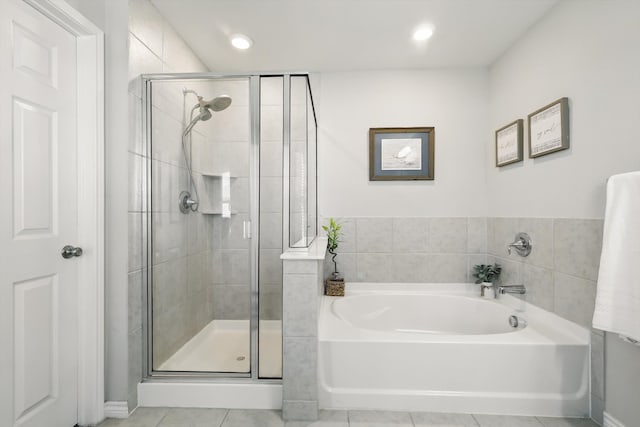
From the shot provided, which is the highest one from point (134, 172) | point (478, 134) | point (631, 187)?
point (478, 134)

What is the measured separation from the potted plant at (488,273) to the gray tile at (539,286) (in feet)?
1.04

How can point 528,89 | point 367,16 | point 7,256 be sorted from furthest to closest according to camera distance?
point 528,89 < point 367,16 < point 7,256

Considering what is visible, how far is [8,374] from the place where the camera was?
1214 mm

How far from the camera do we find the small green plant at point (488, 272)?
249 centimetres

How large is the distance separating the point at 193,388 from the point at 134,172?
1.27 metres

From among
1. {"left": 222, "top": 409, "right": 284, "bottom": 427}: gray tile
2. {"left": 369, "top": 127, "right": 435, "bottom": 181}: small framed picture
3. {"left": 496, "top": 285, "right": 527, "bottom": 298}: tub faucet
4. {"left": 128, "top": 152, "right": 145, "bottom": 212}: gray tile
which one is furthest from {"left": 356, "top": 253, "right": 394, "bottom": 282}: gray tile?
{"left": 128, "top": 152, "right": 145, "bottom": 212}: gray tile

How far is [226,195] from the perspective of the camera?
1785 mm

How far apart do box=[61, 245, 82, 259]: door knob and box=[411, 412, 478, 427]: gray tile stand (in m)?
1.93

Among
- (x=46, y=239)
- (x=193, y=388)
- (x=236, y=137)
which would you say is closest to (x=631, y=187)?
(x=236, y=137)

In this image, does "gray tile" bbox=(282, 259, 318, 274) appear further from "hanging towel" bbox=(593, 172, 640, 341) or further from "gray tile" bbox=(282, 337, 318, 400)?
"hanging towel" bbox=(593, 172, 640, 341)

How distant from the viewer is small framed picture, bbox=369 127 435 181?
2678 mm

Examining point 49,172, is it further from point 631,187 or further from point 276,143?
point 631,187

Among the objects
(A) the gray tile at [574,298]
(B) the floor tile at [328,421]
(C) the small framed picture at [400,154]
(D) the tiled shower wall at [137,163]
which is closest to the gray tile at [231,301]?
(D) the tiled shower wall at [137,163]

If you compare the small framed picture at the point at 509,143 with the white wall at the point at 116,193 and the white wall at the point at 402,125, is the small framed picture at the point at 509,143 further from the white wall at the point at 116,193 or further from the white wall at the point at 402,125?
the white wall at the point at 116,193
